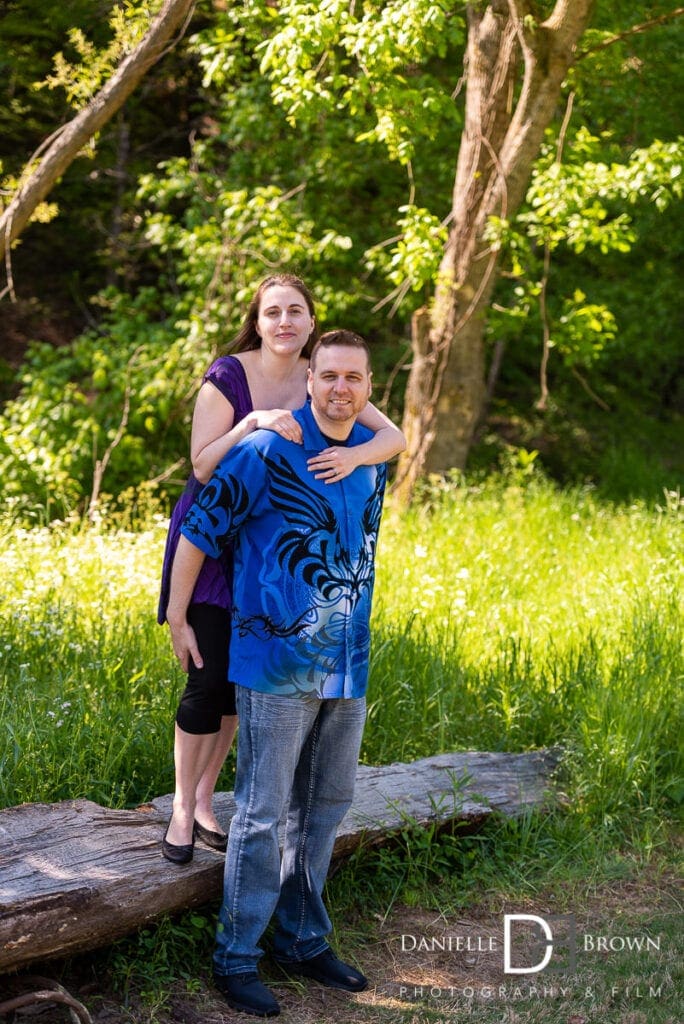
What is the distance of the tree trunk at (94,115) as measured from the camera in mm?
6402

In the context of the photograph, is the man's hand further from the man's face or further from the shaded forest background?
the shaded forest background

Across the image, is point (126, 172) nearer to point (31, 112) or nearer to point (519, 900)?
point (31, 112)

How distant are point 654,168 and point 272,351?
5.86 meters

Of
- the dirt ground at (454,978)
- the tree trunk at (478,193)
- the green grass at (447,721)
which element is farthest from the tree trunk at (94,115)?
the dirt ground at (454,978)

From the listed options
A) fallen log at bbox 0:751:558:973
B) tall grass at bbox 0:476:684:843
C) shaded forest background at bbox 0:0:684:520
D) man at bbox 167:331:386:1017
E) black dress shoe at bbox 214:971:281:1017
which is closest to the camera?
fallen log at bbox 0:751:558:973

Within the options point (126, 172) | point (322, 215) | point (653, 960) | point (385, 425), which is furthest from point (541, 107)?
point (653, 960)

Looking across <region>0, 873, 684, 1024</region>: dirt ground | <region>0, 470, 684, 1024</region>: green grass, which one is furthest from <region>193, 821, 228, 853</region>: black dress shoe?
<region>0, 873, 684, 1024</region>: dirt ground

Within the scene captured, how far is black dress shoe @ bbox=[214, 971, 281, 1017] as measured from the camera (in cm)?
337

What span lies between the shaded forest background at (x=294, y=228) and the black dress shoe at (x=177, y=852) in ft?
14.7

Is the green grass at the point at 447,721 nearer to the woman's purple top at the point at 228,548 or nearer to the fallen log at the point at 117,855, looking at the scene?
the fallen log at the point at 117,855

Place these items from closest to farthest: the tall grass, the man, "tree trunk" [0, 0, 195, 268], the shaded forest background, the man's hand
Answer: the man → the man's hand → the tall grass → "tree trunk" [0, 0, 195, 268] → the shaded forest background

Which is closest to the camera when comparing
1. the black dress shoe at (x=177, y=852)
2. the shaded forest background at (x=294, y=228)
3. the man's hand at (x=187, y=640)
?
the man's hand at (x=187, y=640)

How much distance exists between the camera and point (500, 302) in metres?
11.9

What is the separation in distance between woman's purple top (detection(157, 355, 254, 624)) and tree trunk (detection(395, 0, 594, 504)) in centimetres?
566
